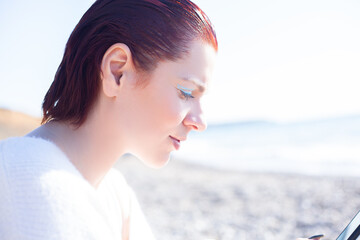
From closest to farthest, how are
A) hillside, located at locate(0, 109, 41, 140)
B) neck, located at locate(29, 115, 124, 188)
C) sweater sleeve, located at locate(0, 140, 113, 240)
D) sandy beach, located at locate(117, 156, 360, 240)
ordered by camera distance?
sweater sleeve, located at locate(0, 140, 113, 240), neck, located at locate(29, 115, 124, 188), sandy beach, located at locate(117, 156, 360, 240), hillside, located at locate(0, 109, 41, 140)

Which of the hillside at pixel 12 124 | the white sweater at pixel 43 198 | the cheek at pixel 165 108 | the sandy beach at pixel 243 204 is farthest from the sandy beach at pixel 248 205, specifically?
the white sweater at pixel 43 198

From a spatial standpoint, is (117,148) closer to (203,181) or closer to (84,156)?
(84,156)

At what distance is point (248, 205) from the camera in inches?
191

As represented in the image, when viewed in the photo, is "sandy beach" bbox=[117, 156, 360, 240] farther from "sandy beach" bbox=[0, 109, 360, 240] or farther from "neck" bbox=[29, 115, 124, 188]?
"neck" bbox=[29, 115, 124, 188]

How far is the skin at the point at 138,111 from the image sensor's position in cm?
104

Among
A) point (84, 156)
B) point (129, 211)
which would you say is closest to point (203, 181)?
point (129, 211)

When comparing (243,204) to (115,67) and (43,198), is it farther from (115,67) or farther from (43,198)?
(43,198)

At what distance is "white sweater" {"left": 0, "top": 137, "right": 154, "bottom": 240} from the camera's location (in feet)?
2.45

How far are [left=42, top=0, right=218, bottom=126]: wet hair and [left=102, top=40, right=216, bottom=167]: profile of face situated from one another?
37mm

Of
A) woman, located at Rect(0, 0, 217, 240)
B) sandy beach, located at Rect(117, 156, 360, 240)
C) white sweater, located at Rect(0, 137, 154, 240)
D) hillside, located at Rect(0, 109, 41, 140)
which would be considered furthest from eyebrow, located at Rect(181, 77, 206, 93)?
hillside, located at Rect(0, 109, 41, 140)

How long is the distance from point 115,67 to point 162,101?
0.18 meters

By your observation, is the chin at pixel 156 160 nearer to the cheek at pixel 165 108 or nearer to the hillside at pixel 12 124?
the cheek at pixel 165 108

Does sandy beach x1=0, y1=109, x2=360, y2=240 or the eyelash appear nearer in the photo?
the eyelash

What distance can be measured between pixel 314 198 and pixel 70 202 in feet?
15.6
